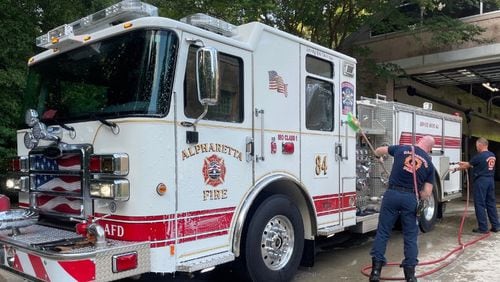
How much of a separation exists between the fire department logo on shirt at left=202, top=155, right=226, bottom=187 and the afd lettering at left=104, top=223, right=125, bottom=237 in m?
0.81

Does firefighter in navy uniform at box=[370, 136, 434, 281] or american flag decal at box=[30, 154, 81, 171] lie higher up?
american flag decal at box=[30, 154, 81, 171]

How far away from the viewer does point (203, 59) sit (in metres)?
3.68

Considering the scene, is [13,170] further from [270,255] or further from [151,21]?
[270,255]


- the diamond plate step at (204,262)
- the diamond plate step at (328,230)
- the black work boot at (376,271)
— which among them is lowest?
the black work boot at (376,271)

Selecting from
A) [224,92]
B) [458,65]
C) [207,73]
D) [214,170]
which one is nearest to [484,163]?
[224,92]

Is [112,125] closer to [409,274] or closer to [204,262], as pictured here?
[204,262]

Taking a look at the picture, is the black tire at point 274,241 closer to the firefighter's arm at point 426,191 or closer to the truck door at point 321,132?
the truck door at point 321,132

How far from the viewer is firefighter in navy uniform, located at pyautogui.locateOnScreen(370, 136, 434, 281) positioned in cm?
520

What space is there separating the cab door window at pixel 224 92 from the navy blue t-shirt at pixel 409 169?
2.05 metres

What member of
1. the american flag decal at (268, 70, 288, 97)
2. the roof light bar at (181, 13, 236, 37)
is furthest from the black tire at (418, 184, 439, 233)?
the roof light bar at (181, 13, 236, 37)

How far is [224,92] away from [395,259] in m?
3.72

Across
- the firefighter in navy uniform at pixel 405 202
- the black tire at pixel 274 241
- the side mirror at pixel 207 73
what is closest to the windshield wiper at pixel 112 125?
the side mirror at pixel 207 73

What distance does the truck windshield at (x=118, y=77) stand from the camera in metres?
3.71

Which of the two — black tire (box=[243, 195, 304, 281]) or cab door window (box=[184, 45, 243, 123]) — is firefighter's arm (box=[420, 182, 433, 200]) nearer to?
black tire (box=[243, 195, 304, 281])
